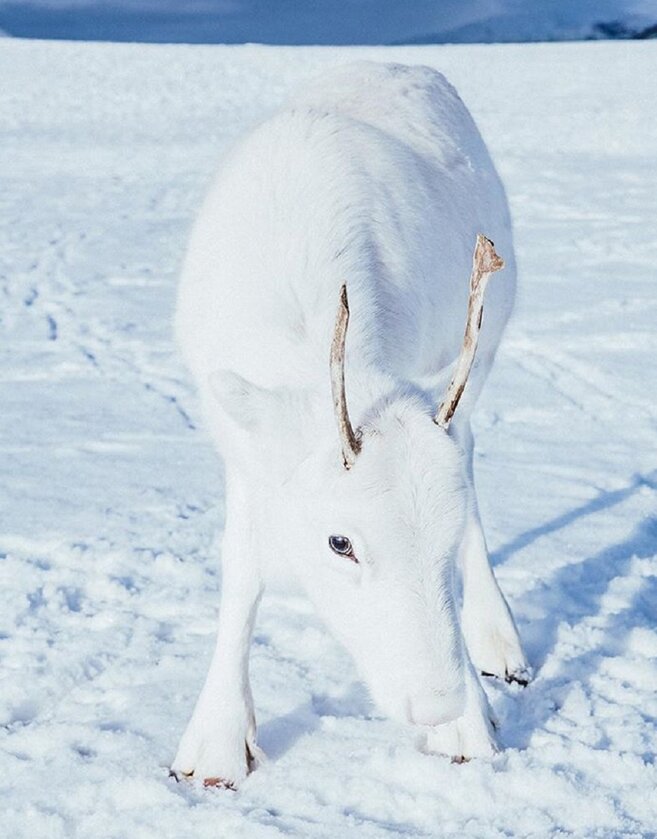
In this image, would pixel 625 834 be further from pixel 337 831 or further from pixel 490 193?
pixel 490 193

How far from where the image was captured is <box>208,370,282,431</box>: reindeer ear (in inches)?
95.1

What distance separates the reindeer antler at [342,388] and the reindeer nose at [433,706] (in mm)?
472

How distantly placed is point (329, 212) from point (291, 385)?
704 millimetres

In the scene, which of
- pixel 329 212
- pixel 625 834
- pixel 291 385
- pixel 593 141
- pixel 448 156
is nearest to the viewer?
pixel 291 385

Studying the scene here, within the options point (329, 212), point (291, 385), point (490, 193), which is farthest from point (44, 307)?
point (291, 385)

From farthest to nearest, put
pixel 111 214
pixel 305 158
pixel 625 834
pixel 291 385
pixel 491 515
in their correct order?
pixel 111 214, pixel 491 515, pixel 305 158, pixel 625 834, pixel 291 385

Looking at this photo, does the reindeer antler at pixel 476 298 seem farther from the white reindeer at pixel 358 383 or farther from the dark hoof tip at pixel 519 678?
the dark hoof tip at pixel 519 678

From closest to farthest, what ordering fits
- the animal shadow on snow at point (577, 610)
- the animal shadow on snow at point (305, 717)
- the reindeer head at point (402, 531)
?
the reindeer head at point (402, 531), the animal shadow on snow at point (305, 717), the animal shadow on snow at point (577, 610)

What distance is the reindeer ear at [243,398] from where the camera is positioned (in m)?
2.42

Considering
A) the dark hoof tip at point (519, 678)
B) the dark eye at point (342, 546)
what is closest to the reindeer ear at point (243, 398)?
the dark eye at point (342, 546)

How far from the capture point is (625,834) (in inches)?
110

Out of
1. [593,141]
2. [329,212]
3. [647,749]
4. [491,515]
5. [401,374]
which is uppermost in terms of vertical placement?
[329,212]

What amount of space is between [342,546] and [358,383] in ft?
1.14

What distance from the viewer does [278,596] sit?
13.2 feet
